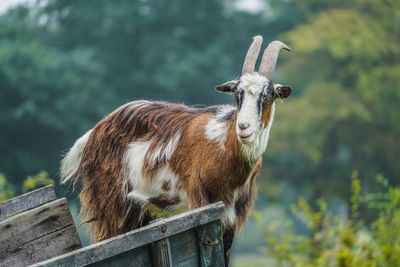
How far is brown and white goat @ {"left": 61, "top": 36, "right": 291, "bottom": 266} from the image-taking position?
4328 millimetres

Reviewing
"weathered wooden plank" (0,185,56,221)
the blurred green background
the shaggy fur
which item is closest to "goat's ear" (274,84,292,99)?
the shaggy fur

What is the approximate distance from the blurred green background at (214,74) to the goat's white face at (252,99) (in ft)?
50.6

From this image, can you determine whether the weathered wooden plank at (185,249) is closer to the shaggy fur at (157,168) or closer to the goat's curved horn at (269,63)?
the shaggy fur at (157,168)

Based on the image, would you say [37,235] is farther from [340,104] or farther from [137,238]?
[340,104]

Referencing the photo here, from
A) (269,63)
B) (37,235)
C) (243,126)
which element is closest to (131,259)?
(37,235)

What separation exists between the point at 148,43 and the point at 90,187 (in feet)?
61.2

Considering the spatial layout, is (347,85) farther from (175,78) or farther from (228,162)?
(228,162)

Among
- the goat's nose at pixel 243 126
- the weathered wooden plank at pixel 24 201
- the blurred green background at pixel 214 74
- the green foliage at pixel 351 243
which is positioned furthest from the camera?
the blurred green background at pixel 214 74

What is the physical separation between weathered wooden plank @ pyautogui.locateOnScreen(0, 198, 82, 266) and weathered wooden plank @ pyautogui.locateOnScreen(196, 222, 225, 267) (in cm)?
90

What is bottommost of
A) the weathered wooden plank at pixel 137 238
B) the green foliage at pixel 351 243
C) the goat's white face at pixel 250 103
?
the green foliage at pixel 351 243

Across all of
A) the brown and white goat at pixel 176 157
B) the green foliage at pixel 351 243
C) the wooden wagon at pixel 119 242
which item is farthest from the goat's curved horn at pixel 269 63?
the green foliage at pixel 351 243

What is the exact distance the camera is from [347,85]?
74.5ft

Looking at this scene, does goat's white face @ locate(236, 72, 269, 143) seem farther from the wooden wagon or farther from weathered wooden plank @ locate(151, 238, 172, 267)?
weathered wooden plank @ locate(151, 238, 172, 267)

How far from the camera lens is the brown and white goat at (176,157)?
4328 mm
